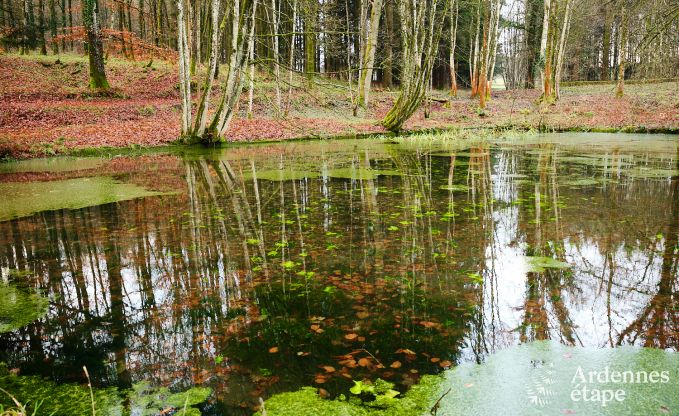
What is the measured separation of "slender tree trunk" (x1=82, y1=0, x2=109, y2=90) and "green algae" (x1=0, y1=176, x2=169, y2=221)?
1436 cm

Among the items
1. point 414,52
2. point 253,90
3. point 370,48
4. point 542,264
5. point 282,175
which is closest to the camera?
point 542,264

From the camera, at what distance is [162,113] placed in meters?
20.1

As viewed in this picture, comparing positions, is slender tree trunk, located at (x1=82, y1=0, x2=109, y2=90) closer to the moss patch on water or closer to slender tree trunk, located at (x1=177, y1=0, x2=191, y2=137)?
slender tree trunk, located at (x1=177, y1=0, x2=191, y2=137)

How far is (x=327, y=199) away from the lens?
24.6 ft

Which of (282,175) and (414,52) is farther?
(414,52)

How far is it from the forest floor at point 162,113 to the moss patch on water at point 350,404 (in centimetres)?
1048

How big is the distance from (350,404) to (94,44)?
23.5 metres

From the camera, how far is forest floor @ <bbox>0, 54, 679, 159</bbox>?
15438 millimetres

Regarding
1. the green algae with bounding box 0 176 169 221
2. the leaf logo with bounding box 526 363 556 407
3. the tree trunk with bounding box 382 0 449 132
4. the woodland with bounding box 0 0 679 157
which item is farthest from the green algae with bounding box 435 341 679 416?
the tree trunk with bounding box 382 0 449 132

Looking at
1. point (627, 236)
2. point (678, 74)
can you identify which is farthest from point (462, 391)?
point (678, 74)

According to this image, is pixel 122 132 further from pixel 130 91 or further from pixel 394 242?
pixel 394 242

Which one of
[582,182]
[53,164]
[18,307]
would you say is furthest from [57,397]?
[53,164]

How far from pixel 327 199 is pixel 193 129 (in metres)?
8.88

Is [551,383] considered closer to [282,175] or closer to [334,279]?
[334,279]
